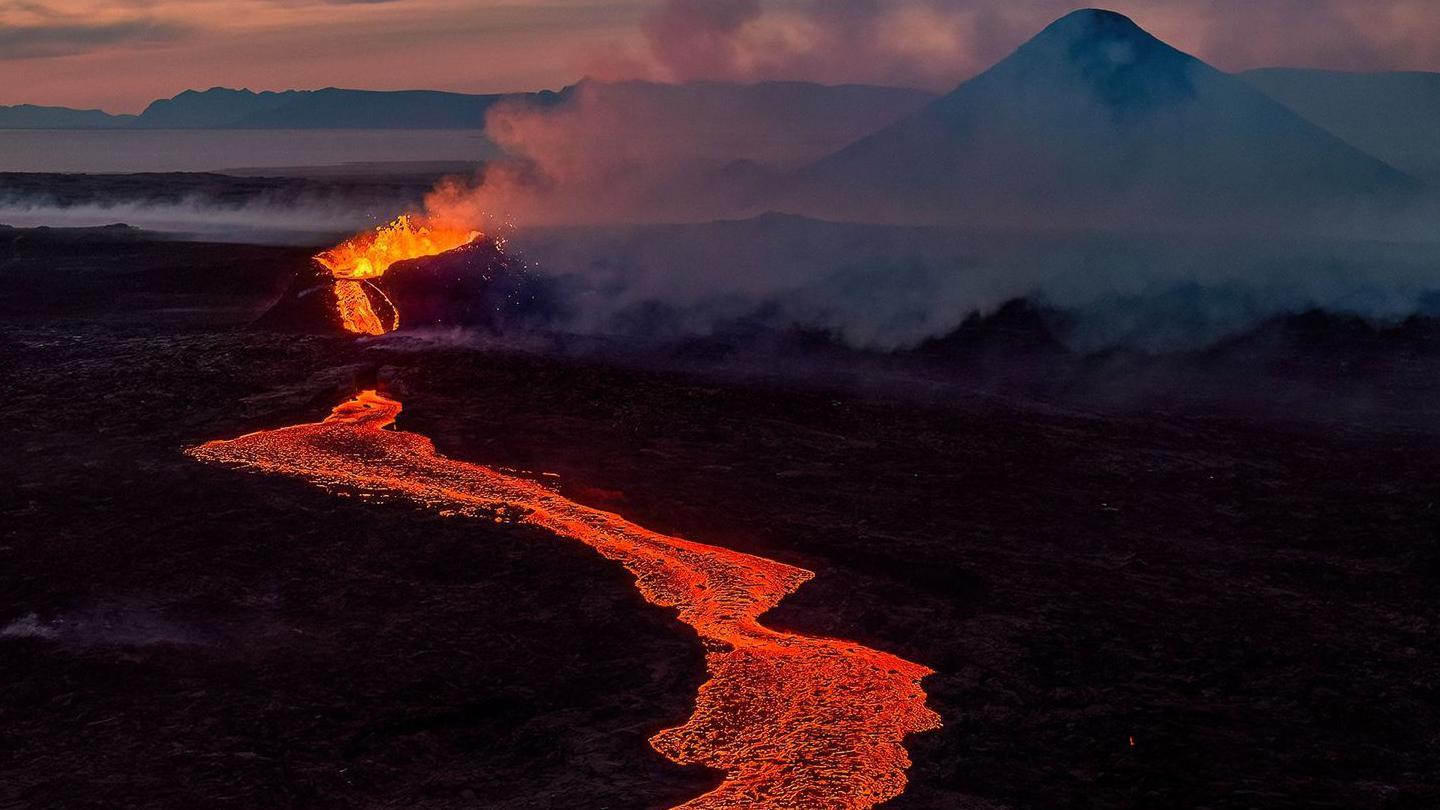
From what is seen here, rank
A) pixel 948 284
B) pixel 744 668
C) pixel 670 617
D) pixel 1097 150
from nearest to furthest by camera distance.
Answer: pixel 744 668 → pixel 670 617 → pixel 948 284 → pixel 1097 150

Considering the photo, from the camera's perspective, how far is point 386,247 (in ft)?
88.3

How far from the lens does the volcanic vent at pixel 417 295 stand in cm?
2330

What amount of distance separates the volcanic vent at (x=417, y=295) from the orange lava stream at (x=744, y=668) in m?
8.57

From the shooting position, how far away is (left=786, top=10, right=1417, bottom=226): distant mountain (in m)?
46.4

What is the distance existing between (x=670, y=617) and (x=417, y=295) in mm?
14493

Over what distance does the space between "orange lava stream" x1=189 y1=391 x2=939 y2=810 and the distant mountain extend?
117ft

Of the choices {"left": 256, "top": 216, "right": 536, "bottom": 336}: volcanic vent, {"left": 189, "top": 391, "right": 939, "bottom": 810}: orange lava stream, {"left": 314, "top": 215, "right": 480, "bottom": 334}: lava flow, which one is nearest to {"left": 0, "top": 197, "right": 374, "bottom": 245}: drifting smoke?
{"left": 314, "top": 215, "right": 480, "bottom": 334}: lava flow

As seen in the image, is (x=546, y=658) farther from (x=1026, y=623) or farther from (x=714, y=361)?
(x=714, y=361)

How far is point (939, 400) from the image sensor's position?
17875 millimetres

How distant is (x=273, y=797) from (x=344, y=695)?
1.36 meters

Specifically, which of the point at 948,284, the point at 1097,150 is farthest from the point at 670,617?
the point at 1097,150

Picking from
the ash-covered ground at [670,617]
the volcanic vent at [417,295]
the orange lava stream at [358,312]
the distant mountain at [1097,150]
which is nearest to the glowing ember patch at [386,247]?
the volcanic vent at [417,295]

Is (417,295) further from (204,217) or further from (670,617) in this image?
(204,217)

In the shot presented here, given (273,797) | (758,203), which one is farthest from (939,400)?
(758,203)
